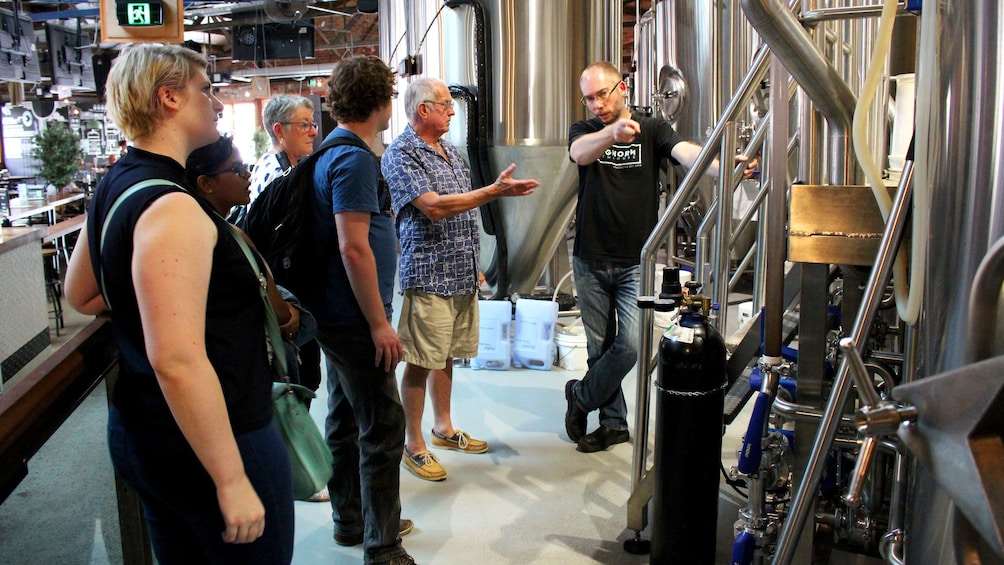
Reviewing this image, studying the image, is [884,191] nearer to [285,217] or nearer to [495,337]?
[285,217]

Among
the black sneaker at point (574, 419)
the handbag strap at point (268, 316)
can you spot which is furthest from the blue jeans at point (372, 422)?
the black sneaker at point (574, 419)

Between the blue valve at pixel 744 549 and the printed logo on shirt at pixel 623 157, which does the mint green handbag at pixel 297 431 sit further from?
the printed logo on shirt at pixel 623 157

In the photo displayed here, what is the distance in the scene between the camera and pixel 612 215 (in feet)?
11.9

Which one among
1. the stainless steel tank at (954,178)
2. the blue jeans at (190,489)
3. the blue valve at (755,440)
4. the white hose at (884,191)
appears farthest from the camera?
the blue valve at (755,440)

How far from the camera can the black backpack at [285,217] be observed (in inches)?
98.3

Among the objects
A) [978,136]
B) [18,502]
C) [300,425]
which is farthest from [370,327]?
[978,136]

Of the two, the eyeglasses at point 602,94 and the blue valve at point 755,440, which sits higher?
the eyeglasses at point 602,94

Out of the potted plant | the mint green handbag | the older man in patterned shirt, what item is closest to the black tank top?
the mint green handbag

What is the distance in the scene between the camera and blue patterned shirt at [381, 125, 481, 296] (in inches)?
128

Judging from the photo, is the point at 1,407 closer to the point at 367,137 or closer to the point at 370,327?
the point at 370,327

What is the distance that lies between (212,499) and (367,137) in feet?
4.72

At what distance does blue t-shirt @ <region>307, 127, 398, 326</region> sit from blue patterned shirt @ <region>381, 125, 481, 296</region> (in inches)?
20.9

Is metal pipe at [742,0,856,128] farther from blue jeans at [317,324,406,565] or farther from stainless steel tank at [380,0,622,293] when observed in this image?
stainless steel tank at [380,0,622,293]

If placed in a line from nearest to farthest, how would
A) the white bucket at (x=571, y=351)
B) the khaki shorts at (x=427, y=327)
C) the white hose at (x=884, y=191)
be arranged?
the white hose at (x=884, y=191), the khaki shorts at (x=427, y=327), the white bucket at (x=571, y=351)
